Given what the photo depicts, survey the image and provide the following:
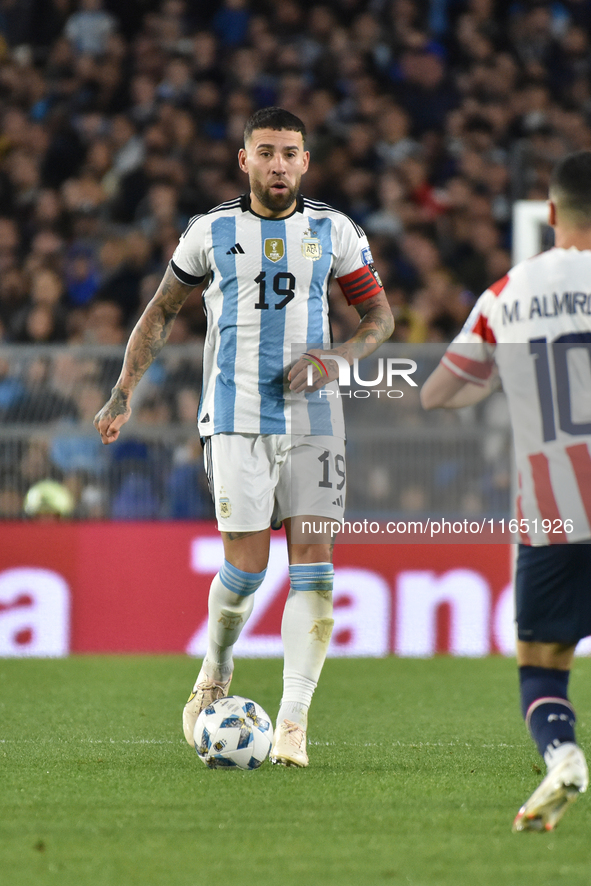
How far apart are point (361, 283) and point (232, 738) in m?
1.80

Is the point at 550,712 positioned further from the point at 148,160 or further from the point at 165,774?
the point at 148,160

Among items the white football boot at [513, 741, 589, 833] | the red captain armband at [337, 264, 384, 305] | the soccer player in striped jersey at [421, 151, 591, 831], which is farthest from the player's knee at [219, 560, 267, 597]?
the white football boot at [513, 741, 589, 833]

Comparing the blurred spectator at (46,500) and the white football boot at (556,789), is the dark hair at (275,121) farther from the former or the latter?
the blurred spectator at (46,500)

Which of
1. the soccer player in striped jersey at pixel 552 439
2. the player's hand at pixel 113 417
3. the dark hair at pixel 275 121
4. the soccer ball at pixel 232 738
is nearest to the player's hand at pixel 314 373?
the player's hand at pixel 113 417

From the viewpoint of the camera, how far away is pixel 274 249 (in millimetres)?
4809

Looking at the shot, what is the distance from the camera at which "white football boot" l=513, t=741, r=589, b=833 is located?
3.09 meters

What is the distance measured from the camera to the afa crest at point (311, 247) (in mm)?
4828

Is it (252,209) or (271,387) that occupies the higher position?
(252,209)

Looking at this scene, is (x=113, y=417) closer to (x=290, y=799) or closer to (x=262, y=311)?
(x=262, y=311)

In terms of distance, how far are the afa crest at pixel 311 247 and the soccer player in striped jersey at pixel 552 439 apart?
1.53 meters

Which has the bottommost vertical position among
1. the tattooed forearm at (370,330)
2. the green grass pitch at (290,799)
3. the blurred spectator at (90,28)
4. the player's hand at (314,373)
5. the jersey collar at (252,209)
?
the green grass pitch at (290,799)

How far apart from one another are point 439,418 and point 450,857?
6076mm

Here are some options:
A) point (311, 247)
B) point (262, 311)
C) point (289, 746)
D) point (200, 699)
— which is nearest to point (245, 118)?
point (311, 247)

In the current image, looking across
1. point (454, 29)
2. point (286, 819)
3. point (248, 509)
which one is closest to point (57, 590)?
point (248, 509)
